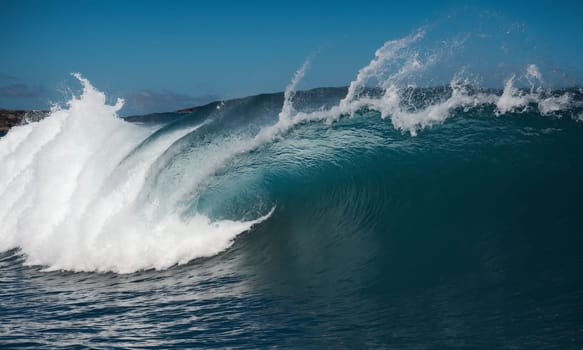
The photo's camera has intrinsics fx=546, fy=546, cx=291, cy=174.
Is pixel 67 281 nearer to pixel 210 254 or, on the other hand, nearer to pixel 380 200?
pixel 210 254

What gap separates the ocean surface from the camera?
5.86 m

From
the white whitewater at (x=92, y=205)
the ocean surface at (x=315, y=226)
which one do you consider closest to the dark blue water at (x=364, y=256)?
the ocean surface at (x=315, y=226)

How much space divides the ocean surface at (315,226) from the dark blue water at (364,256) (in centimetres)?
3

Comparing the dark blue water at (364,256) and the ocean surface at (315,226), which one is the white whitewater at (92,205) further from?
the dark blue water at (364,256)

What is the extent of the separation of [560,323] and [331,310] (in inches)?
92.7

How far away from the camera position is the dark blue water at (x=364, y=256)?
5.62m

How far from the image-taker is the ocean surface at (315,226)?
5859mm

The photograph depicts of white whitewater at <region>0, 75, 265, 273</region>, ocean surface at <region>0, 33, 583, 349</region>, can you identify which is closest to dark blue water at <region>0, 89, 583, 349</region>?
ocean surface at <region>0, 33, 583, 349</region>

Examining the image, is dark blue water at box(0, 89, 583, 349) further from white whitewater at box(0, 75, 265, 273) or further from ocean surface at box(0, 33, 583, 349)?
white whitewater at box(0, 75, 265, 273)

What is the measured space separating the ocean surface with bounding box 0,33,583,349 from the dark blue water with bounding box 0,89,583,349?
3cm

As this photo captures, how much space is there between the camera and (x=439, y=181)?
393 inches

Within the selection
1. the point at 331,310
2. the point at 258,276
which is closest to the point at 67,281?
the point at 258,276

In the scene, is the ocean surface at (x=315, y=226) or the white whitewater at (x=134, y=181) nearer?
the ocean surface at (x=315, y=226)

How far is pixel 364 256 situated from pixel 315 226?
6.58 feet
